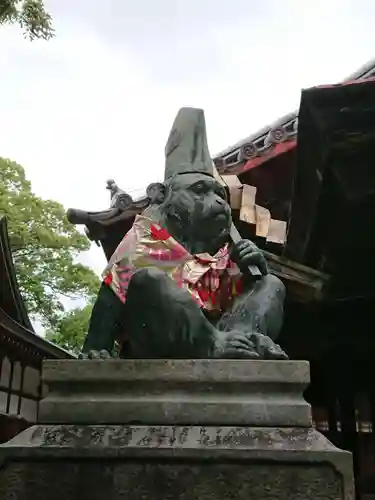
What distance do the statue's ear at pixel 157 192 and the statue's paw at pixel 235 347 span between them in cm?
94

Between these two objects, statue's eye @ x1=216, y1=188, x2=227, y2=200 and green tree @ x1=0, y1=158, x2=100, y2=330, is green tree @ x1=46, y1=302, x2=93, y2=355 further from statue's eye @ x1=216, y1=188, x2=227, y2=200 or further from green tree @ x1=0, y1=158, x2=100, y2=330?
statue's eye @ x1=216, y1=188, x2=227, y2=200

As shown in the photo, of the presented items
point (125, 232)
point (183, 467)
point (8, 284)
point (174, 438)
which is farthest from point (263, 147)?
point (183, 467)

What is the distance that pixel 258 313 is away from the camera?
296cm

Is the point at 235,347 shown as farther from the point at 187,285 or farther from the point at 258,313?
the point at 187,285

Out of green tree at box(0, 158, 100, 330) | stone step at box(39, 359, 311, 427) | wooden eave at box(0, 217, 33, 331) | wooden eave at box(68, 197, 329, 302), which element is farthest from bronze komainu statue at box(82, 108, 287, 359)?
green tree at box(0, 158, 100, 330)

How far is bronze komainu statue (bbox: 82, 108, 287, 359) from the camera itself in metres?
2.85

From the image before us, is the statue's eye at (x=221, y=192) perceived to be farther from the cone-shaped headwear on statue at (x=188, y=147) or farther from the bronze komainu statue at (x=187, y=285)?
the cone-shaped headwear on statue at (x=188, y=147)

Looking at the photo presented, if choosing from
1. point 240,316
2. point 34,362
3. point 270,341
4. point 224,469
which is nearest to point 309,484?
point 224,469

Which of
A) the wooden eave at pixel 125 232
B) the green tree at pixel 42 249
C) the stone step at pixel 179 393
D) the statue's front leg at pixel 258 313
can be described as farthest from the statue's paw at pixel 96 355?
the green tree at pixel 42 249

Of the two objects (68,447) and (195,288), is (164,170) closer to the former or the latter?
(195,288)

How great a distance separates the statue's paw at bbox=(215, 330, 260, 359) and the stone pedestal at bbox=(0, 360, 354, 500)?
0.08 m

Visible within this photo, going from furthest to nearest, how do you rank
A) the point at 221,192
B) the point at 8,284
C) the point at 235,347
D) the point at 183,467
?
the point at 8,284 < the point at 221,192 < the point at 235,347 < the point at 183,467

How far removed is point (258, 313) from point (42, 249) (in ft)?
52.0

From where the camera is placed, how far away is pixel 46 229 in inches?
699
